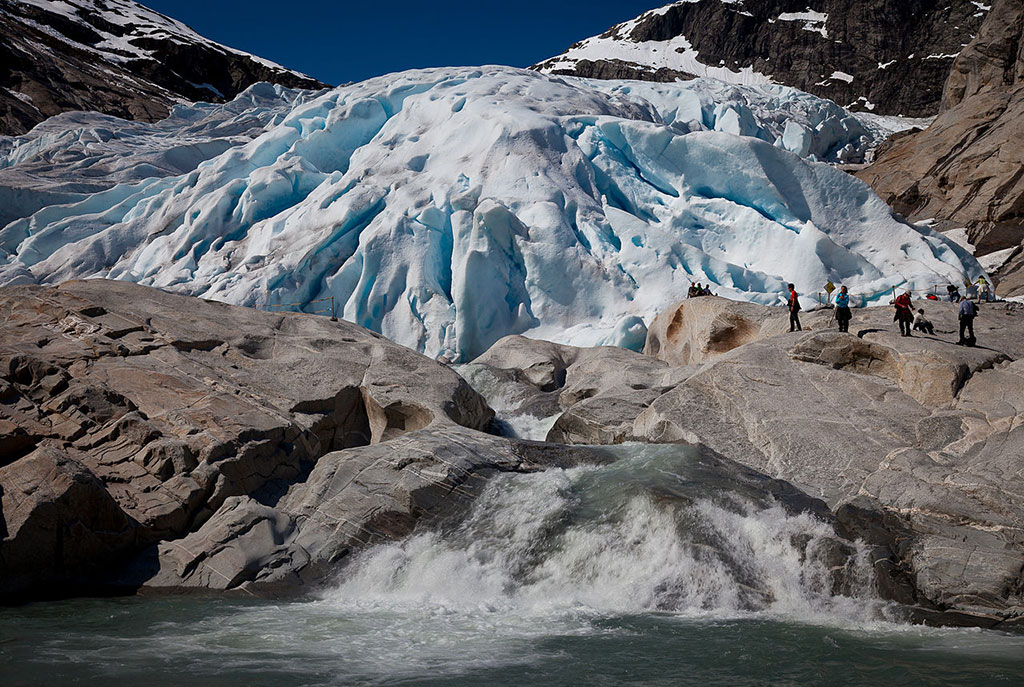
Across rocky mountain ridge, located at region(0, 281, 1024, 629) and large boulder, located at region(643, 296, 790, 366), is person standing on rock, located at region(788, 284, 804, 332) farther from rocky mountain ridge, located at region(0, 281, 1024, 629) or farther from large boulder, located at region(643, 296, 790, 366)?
large boulder, located at region(643, 296, 790, 366)

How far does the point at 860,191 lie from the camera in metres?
25.7

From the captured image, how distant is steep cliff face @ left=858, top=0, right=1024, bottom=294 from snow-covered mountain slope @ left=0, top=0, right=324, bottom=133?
4123 cm

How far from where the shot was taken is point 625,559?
9.55m

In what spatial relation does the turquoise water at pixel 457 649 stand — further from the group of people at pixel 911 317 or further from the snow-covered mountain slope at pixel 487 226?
the snow-covered mountain slope at pixel 487 226

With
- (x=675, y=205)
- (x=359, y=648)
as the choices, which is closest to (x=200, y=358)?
(x=359, y=648)

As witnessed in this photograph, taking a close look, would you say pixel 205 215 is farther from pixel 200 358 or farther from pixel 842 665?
pixel 842 665

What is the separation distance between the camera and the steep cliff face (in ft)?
111

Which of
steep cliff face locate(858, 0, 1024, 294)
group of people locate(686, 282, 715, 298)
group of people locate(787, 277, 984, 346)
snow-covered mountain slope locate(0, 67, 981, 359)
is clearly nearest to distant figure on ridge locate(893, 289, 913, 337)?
group of people locate(787, 277, 984, 346)

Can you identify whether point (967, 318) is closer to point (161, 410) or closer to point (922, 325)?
point (922, 325)

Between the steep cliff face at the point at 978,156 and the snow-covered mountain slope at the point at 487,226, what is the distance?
9.19 m

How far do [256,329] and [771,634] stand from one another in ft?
33.1

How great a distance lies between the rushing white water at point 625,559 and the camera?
8.99m

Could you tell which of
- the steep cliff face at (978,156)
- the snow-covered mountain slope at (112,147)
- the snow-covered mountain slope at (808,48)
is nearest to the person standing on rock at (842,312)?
the steep cliff face at (978,156)

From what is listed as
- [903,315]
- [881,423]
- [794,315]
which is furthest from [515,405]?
[903,315]
